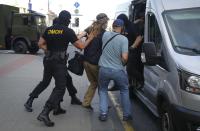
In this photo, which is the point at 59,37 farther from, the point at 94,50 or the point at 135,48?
the point at 135,48

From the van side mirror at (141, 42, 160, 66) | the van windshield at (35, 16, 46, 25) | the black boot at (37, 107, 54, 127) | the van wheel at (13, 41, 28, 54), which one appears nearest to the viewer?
the van side mirror at (141, 42, 160, 66)

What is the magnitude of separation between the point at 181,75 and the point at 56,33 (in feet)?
8.93

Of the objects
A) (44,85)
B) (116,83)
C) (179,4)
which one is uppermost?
(179,4)

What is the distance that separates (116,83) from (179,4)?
175 centimetres

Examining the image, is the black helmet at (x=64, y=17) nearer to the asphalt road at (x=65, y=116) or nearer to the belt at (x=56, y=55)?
the belt at (x=56, y=55)

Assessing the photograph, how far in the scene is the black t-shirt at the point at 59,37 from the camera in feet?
24.9

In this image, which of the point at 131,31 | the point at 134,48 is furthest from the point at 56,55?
the point at 131,31

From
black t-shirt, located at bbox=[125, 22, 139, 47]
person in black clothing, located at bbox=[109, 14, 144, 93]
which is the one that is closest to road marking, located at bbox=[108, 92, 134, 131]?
person in black clothing, located at bbox=[109, 14, 144, 93]

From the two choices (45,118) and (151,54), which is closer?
→ (151,54)

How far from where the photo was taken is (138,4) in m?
10.0

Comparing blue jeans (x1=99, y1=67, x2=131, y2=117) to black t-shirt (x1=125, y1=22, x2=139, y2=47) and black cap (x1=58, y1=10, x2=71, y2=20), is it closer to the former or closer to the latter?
black cap (x1=58, y1=10, x2=71, y2=20)

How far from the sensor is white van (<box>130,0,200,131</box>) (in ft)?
18.2

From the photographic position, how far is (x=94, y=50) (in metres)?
8.52

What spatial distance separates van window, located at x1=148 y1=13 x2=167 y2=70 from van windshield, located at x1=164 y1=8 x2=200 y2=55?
0.80 feet
